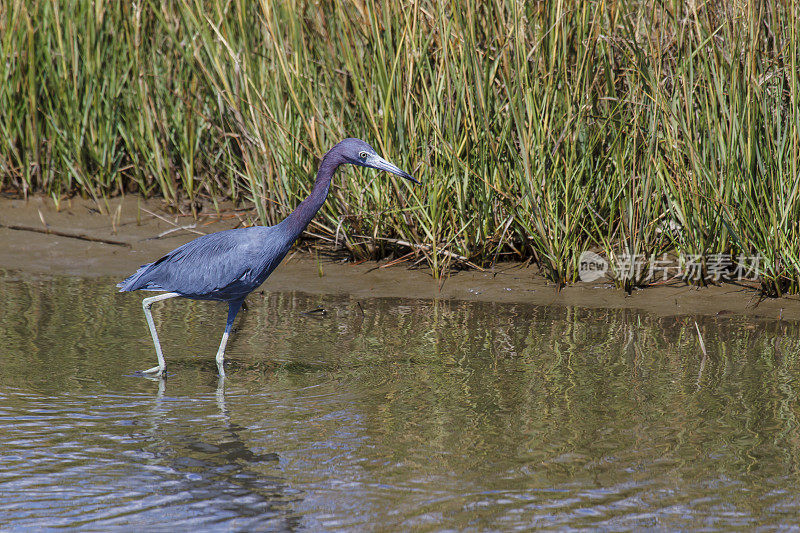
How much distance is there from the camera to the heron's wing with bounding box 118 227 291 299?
4.86 m

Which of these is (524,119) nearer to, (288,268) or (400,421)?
(288,268)

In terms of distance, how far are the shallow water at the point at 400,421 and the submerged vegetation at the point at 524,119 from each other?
23.9 inches

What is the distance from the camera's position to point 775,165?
18.9 ft

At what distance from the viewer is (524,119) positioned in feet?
20.0

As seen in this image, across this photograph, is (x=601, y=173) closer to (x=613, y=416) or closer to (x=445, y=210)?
(x=445, y=210)

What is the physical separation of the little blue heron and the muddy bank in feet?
5.15

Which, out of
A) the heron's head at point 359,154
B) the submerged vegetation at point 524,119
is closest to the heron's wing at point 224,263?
the heron's head at point 359,154

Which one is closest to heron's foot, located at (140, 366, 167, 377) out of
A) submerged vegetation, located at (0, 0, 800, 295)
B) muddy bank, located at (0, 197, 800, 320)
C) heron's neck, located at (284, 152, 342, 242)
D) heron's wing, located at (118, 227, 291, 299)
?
heron's wing, located at (118, 227, 291, 299)

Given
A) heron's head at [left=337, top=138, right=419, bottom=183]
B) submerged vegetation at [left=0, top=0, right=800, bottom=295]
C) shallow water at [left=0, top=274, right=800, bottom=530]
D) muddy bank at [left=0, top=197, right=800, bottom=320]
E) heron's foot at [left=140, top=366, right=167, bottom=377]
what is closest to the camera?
shallow water at [left=0, top=274, right=800, bottom=530]

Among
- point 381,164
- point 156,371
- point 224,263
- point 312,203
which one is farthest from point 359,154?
point 156,371

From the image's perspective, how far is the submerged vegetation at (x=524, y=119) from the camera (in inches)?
227

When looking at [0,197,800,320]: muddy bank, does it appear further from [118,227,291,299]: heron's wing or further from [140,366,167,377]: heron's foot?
[140,366,167,377]: heron's foot

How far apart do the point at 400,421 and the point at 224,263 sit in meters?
1.34

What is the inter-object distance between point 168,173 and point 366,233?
1.88 metres
